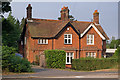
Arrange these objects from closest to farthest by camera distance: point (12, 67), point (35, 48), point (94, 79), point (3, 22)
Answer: point (94, 79)
point (12, 67)
point (3, 22)
point (35, 48)

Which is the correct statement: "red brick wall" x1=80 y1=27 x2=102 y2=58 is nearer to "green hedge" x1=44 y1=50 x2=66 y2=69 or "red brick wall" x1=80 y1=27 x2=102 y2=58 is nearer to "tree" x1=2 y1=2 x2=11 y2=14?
"green hedge" x1=44 y1=50 x2=66 y2=69

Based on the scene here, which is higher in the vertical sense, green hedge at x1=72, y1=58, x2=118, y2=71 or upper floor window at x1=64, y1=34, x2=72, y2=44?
upper floor window at x1=64, y1=34, x2=72, y2=44

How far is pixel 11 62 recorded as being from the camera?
1839 centimetres

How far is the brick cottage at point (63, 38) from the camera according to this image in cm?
3500

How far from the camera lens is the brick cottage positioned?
115 feet

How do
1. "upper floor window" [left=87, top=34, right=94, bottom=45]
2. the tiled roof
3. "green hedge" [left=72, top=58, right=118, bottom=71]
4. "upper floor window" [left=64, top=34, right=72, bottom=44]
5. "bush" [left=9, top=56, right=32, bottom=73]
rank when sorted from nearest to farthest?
"bush" [left=9, top=56, right=32, bottom=73]
"green hedge" [left=72, top=58, right=118, bottom=71]
the tiled roof
"upper floor window" [left=64, top=34, right=72, bottom=44]
"upper floor window" [left=87, top=34, right=94, bottom=45]

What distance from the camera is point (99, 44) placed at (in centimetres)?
3822

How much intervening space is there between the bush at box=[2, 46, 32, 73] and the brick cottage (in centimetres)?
1528

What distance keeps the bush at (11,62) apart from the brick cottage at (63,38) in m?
15.3

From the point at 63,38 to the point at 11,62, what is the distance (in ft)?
59.1

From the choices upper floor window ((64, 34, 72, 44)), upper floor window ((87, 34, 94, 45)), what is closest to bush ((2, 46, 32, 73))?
upper floor window ((64, 34, 72, 44))

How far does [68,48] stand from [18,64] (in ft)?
59.4

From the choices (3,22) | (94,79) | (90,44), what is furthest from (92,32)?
(94,79)

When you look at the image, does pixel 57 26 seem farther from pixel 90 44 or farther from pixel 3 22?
pixel 3 22
